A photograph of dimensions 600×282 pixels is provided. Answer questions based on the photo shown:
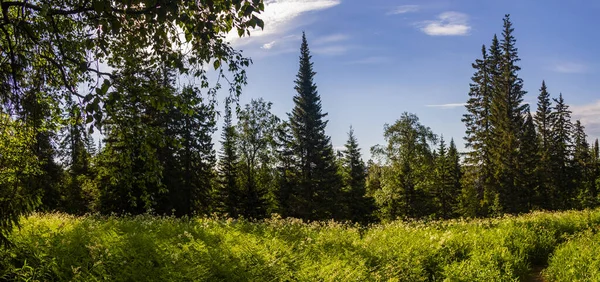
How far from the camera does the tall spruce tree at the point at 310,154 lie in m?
36.1

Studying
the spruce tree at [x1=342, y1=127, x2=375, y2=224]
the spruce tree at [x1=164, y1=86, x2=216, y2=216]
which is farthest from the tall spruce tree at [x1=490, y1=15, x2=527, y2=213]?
the spruce tree at [x1=164, y1=86, x2=216, y2=216]

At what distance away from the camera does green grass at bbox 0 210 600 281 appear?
527 cm

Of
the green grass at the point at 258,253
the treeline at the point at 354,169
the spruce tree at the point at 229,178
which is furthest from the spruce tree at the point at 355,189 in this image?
the green grass at the point at 258,253

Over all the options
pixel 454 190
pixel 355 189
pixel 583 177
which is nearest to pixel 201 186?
pixel 355 189

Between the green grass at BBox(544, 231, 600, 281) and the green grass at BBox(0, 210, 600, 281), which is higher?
the green grass at BBox(0, 210, 600, 281)

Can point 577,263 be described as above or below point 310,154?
below

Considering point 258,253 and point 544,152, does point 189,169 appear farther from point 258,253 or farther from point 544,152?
point 544,152

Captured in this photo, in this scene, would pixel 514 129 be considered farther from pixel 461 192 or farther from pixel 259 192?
pixel 259 192

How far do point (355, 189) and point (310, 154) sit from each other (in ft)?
21.9

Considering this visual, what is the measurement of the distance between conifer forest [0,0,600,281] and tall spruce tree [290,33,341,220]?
0.14 meters

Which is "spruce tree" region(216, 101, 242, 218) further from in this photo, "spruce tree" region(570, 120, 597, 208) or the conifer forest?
"spruce tree" region(570, 120, 597, 208)

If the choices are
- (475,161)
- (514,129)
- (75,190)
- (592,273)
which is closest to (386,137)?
(475,161)

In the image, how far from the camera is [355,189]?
1581 inches

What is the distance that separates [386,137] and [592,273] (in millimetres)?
38478
